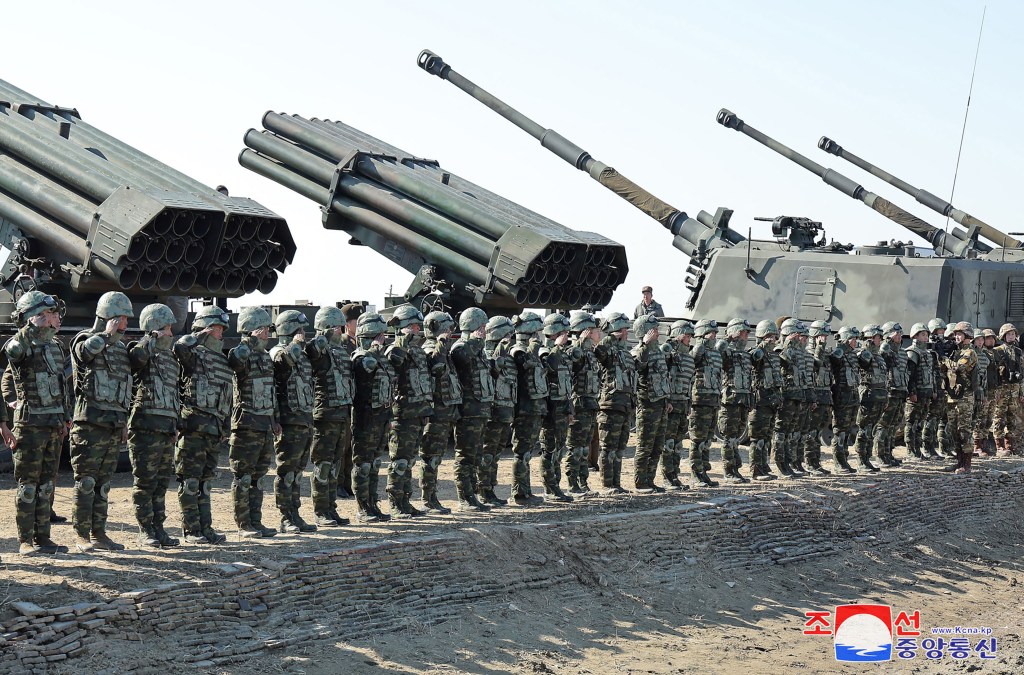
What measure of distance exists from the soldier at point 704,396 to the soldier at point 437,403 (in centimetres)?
330

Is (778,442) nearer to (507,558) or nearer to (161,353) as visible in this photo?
(507,558)

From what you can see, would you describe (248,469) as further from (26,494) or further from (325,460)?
(26,494)

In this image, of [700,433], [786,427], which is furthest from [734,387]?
[786,427]

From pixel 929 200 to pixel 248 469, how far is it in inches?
684

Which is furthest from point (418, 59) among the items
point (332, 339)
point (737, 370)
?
point (332, 339)

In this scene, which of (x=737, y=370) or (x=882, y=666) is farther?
(x=737, y=370)

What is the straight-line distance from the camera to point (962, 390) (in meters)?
17.1

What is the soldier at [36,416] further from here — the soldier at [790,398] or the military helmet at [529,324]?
the soldier at [790,398]

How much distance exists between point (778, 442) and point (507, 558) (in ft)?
18.1

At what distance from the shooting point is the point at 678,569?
39.2 feet

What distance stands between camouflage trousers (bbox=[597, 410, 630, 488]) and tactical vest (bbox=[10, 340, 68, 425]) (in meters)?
5.65

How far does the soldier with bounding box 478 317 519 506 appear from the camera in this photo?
12227 millimetres

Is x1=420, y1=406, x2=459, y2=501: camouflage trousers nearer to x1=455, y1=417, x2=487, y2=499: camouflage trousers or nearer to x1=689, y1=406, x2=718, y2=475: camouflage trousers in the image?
x1=455, y1=417, x2=487, y2=499: camouflage trousers

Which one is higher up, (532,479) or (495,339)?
(495,339)
